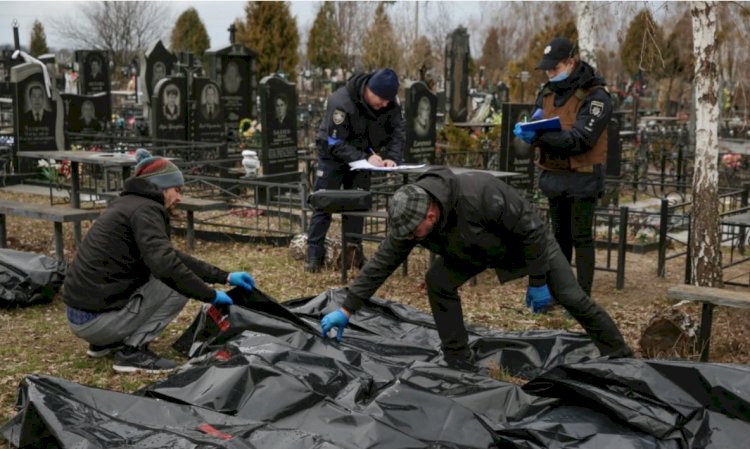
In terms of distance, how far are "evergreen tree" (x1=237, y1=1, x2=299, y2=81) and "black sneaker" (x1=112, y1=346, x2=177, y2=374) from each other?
30274mm

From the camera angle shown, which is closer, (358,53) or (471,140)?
(471,140)

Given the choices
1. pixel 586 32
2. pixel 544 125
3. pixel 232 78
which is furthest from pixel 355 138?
pixel 232 78

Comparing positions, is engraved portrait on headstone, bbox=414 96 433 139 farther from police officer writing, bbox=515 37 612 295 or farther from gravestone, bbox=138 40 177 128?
gravestone, bbox=138 40 177 128

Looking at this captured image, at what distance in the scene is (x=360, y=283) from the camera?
4.32 m

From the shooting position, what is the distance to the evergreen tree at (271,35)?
3434cm

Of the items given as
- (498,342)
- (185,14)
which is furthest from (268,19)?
(498,342)

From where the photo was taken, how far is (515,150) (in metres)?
11.8

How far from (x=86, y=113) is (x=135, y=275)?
12.9m

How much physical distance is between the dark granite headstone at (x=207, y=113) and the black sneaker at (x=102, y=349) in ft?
36.4

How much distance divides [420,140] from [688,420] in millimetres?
8874

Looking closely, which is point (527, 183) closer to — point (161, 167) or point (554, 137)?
point (554, 137)

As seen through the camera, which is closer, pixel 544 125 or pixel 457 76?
pixel 544 125

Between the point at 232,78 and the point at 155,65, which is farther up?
the point at 155,65

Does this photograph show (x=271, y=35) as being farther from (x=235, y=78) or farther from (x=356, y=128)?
(x=356, y=128)
